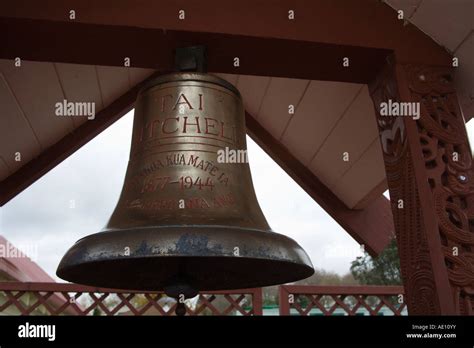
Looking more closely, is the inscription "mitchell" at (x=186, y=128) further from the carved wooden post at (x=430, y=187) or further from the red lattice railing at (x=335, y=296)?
the red lattice railing at (x=335, y=296)

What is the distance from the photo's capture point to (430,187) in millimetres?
1770

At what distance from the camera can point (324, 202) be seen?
10.9ft

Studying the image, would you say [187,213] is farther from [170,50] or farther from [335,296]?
[335,296]

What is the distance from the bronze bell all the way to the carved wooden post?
1.42ft

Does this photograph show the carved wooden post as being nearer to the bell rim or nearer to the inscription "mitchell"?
the bell rim

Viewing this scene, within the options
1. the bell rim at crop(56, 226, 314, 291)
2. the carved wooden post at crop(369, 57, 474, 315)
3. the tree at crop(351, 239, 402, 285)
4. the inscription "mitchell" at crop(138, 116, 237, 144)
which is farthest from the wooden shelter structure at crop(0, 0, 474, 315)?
the tree at crop(351, 239, 402, 285)

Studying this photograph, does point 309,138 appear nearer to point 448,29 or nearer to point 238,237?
point 448,29

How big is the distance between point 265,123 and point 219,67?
126cm

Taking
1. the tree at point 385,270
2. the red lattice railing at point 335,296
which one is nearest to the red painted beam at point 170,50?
the red lattice railing at point 335,296

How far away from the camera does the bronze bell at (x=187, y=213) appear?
4.17 ft
